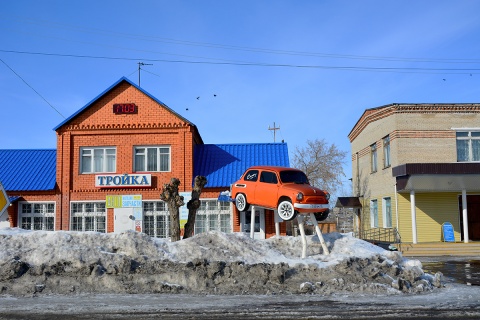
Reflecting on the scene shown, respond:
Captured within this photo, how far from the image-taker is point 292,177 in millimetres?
14547

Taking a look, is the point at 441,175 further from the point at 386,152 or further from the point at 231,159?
the point at 231,159

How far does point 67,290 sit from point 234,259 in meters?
4.19

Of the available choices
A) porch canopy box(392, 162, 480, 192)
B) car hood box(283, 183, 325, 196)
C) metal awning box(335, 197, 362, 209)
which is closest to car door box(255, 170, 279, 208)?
car hood box(283, 183, 325, 196)

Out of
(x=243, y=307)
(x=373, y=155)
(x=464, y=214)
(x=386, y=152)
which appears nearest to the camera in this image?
(x=243, y=307)

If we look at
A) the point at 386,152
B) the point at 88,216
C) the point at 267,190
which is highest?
the point at 386,152

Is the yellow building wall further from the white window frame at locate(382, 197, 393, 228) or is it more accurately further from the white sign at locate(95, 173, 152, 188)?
the white sign at locate(95, 173, 152, 188)

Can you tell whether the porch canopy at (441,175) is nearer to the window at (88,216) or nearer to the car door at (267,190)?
the car door at (267,190)

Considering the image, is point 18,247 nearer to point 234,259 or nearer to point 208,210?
point 234,259

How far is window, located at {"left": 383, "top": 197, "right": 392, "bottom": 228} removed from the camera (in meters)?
29.5

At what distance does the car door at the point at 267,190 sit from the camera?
1415cm

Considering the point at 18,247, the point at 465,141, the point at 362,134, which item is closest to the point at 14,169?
the point at 18,247

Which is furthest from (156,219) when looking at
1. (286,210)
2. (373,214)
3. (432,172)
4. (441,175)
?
(373,214)

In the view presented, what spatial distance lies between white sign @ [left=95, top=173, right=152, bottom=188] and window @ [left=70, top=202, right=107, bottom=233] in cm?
112

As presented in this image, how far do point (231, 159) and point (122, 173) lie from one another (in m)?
5.96
